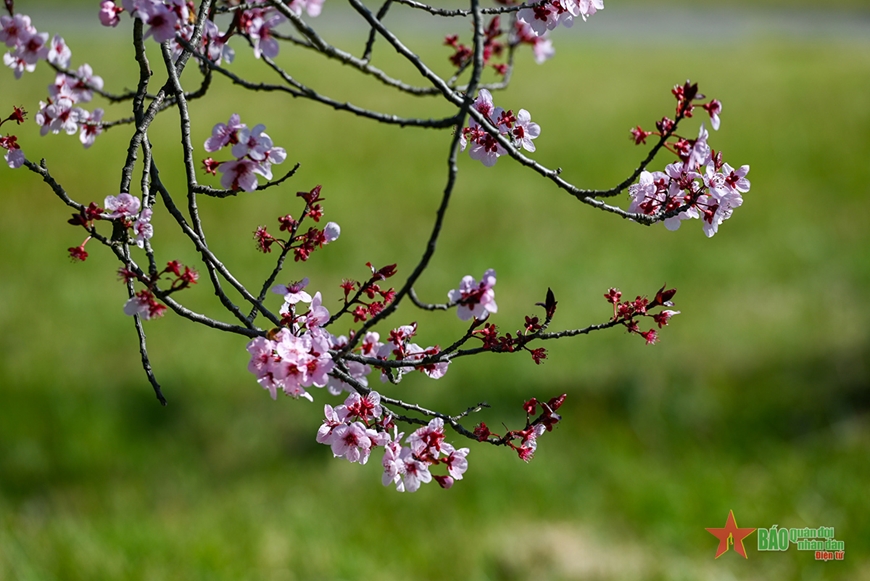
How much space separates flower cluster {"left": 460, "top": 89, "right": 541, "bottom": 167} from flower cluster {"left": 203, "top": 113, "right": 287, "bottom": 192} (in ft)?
1.26

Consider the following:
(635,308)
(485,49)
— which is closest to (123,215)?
(635,308)

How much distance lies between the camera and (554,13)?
162 centimetres

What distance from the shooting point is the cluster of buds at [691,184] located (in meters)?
1.53

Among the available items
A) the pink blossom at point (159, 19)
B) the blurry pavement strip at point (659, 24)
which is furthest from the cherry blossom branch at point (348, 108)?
the blurry pavement strip at point (659, 24)

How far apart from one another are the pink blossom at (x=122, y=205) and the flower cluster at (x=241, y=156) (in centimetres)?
17

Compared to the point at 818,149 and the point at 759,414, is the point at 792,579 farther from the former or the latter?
the point at 818,149

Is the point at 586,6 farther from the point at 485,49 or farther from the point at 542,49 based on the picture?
the point at 542,49

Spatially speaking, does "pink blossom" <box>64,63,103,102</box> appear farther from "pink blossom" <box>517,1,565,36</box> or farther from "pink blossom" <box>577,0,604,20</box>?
"pink blossom" <box>577,0,604,20</box>

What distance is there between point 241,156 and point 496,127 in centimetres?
50

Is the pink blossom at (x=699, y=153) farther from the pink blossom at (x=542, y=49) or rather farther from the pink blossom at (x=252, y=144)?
the pink blossom at (x=542, y=49)

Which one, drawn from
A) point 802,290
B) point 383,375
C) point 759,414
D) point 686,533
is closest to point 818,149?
point 802,290

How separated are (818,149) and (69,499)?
378 inches

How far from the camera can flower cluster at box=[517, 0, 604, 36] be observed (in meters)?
1.58

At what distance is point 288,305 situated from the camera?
59.0 inches
